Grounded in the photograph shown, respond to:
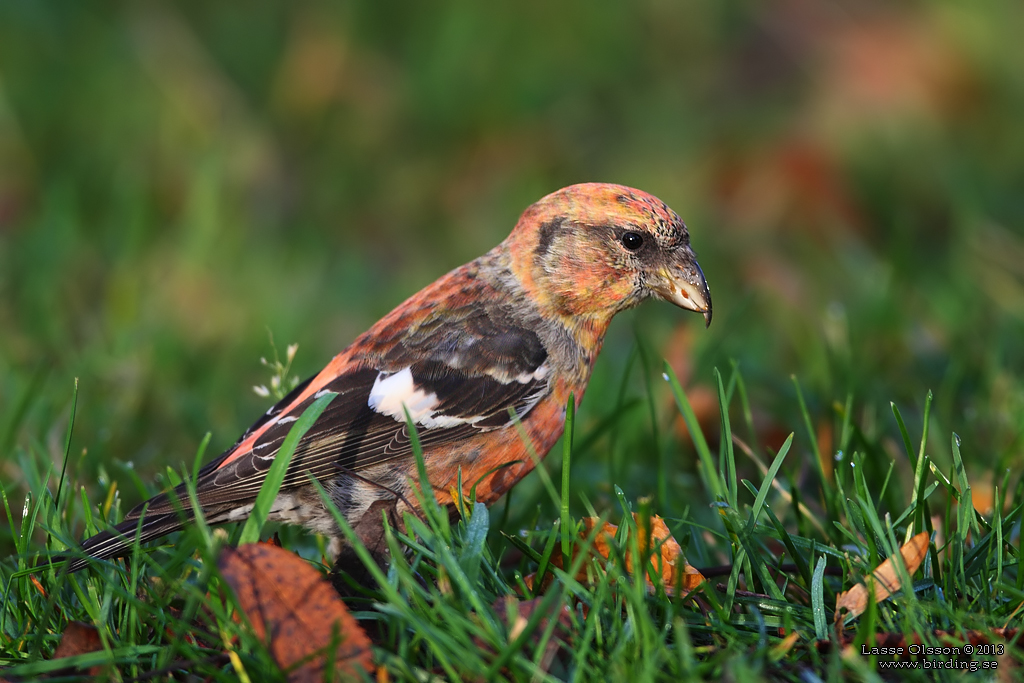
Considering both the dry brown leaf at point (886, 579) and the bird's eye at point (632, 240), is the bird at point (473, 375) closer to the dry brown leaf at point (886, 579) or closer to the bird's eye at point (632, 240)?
the bird's eye at point (632, 240)

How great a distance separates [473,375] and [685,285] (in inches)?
29.2

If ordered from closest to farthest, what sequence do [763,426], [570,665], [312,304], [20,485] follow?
[570,665] → [20,485] → [763,426] → [312,304]

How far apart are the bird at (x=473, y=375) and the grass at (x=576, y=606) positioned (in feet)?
0.97

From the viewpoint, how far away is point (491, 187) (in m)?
7.66

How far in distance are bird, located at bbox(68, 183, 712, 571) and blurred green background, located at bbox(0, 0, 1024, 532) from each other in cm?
60

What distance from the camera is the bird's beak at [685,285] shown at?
3.53 metres

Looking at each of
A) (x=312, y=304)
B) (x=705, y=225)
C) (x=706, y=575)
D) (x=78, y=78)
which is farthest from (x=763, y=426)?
(x=78, y=78)

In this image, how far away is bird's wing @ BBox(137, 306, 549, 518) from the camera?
3137mm

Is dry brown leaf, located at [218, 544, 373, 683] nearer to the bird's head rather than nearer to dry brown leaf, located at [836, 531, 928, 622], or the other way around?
dry brown leaf, located at [836, 531, 928, 622]

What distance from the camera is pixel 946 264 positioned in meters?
6.49

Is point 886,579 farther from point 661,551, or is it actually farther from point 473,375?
point 473,375

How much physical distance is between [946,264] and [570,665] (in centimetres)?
490

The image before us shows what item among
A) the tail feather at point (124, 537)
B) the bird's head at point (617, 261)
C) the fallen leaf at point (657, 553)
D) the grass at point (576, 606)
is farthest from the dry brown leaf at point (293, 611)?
the bird's head at point (617, 261)

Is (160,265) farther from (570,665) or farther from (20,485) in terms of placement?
(570,665)
